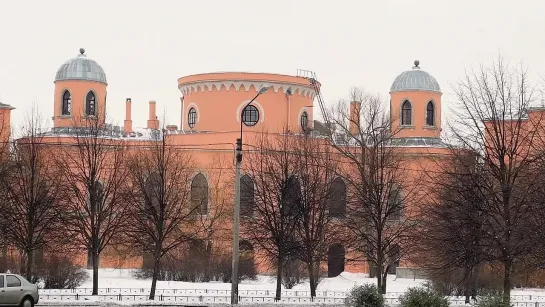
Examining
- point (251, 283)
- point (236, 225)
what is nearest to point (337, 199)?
point (251, 283)

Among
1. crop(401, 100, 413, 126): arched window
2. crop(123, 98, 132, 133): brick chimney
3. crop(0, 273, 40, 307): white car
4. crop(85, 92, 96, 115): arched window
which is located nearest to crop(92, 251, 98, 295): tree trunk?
crop(0, 273, 40, 307): white car

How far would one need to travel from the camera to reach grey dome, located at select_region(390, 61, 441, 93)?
65062mm

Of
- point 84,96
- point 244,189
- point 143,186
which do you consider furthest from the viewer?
point 84,96

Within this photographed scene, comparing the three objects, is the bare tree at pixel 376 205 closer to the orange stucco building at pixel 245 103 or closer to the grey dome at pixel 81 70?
the orange stucco building at pixel 245 103

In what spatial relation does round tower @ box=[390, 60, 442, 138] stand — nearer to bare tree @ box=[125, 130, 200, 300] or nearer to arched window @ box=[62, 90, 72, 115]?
arched window @ box=[62, 90, 72, 115]

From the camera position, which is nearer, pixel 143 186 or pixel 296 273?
pixel 143 186

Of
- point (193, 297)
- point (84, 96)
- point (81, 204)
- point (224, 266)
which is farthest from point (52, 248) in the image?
point (84, 96)

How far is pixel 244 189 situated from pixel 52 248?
9729 millimetres

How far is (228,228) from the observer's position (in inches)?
2259

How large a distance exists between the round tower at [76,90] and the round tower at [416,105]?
18.3 meters

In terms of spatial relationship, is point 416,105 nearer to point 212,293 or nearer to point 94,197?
point 212,293

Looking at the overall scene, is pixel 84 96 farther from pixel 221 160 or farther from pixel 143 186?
pixel 143 186

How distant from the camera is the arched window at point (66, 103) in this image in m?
63.9

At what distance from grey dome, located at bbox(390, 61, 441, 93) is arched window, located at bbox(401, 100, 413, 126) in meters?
0.93
